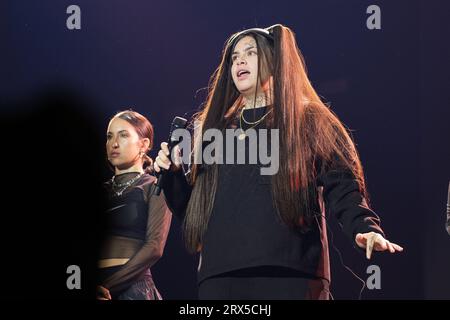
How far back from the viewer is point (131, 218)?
11.6 ft

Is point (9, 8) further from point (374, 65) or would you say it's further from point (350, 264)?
point (350, 264)

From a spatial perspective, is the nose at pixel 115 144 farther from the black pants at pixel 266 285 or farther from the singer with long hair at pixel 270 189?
the black pants at pixel 266 285

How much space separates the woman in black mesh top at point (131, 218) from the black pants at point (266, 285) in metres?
0.44

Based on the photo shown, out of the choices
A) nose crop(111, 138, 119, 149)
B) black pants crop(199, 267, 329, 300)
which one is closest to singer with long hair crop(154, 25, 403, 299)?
black pants crop(199, 267, 329, 300)

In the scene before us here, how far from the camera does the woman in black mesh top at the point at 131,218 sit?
11.5 feet

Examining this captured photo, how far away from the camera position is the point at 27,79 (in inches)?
144

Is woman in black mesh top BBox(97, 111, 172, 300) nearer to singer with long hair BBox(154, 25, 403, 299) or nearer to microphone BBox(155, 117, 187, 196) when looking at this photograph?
singer with long hair BBox(154, 25, 403, 299)

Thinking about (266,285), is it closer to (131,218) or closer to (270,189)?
(270,189)

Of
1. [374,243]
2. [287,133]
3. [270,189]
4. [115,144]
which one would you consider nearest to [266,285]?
[270,189]

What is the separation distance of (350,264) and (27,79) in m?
1.82

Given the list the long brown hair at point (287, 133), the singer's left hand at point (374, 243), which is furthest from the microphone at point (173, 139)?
the singer's left hand at point (374, 243)
